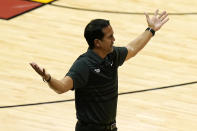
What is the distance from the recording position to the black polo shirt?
16.1 feet

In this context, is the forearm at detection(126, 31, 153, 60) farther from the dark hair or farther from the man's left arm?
the dark hair

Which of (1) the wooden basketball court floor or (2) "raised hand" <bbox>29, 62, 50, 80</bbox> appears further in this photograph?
(1) the wooden basketball court floor

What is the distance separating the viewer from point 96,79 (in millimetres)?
4965


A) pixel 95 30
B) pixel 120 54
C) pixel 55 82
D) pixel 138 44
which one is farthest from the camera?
pixel 138 44

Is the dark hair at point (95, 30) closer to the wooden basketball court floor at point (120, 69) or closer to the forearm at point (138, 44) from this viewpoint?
the forearm at point (138, 44)

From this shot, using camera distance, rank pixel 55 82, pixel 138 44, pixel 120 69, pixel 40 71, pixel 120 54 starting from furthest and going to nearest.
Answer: pixel 120 69, pixel 138 44, pixel 120 54, pixel 55 82, pixel 40 71

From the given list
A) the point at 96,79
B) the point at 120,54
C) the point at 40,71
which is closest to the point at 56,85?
the point at 40,71

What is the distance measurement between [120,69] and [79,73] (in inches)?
160

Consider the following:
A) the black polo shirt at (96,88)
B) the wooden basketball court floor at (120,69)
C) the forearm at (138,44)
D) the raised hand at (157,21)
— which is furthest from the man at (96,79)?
the wooden basketball court floor at (120,69)

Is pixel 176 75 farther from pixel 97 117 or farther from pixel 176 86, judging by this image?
pixel 97 117

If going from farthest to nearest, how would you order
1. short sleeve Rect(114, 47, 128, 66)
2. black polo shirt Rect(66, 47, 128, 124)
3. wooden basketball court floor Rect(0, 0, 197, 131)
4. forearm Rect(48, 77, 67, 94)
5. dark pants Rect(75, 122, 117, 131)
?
wooden basketball court floor Rect(0, 0, 197, 131) < short sleeve Rect(114, 47, 128, 66) < dark pants Rect(75, 122, 117, 131) < black polo shirt Rect(66, 47, 128, 124) < forearm Rect(48, 77, 67, 94)

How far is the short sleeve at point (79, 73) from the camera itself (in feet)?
15.8

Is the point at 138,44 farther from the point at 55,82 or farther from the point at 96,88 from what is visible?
the point at 55,82

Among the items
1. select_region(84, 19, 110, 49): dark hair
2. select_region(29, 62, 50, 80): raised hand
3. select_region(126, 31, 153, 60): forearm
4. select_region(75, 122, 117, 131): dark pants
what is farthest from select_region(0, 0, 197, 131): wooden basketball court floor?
select_region(29, 62, 50, 80): raised hand
